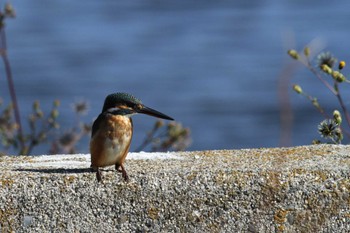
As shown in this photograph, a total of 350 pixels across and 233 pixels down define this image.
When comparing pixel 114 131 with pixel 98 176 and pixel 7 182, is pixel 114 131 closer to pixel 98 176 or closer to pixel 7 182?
pixel 98 176

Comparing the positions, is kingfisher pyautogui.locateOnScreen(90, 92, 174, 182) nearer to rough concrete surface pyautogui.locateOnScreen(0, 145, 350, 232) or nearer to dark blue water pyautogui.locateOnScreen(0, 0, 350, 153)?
rough concrete surface pyautogui.locateOnScreen(0, 145, 350, 232)

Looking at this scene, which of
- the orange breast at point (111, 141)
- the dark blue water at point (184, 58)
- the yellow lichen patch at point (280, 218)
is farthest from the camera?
the dark blue water at point (184, 58)

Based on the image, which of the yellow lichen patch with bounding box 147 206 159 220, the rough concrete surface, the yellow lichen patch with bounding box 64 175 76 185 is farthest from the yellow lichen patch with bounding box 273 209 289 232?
the yellow lichen patch with bounding box 64 175 76 185

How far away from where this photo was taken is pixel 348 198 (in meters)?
3.65

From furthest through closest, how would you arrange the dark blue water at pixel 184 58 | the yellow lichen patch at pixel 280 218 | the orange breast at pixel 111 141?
the dark blue water at pixel 184 58
the orange breast at pixel 111 141
the yellow lichen patch at pixel 280 218

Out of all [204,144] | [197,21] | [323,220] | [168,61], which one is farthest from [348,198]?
[197,21]

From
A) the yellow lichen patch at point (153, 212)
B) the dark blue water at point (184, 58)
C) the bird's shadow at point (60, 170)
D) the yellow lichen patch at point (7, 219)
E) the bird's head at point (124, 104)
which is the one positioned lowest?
the dark blue water at point (184, 58)

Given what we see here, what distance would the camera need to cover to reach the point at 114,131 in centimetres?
385

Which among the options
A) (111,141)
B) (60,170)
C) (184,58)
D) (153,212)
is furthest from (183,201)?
(184,58)

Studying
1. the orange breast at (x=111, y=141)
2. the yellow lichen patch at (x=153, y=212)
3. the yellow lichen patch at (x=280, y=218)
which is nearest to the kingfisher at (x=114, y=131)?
the orange breast at (x=111, y=141)

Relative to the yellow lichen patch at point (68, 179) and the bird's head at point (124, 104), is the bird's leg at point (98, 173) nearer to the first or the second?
the yellow lichen patch at point (68, 179)

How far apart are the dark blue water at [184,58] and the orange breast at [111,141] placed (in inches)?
263

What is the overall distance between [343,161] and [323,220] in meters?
0.34

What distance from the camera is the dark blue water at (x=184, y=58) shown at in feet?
42.1
